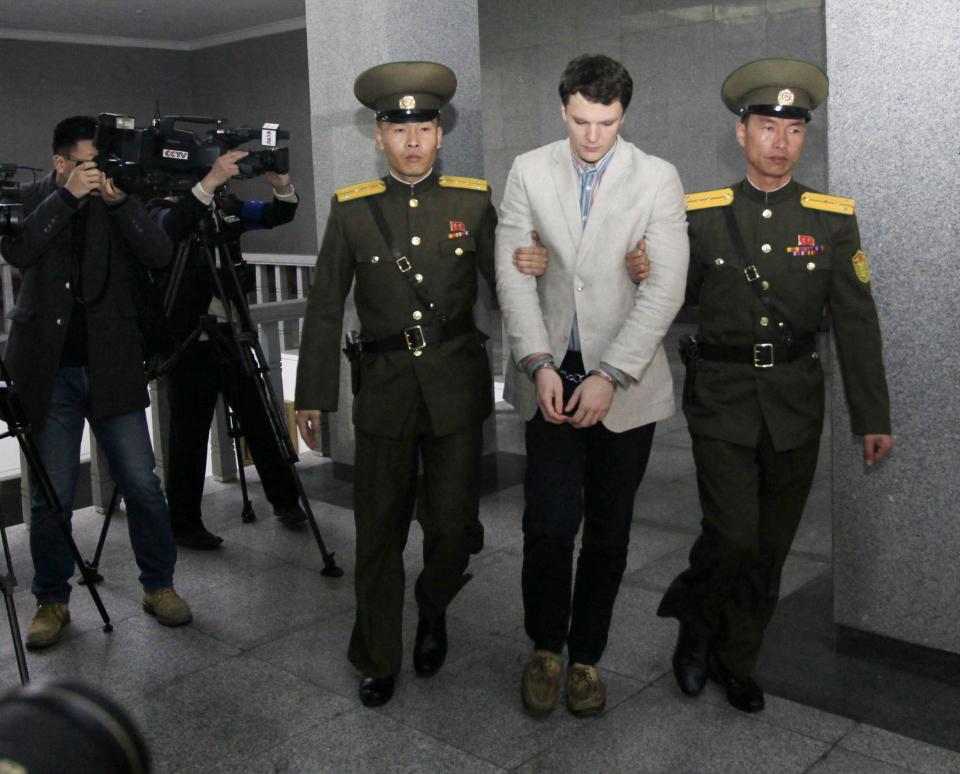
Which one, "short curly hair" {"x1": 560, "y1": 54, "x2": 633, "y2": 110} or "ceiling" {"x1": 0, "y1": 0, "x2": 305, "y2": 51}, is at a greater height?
"ceiling" {"x1": 0, "y1": 0, "x2": 305, "y2": 51}

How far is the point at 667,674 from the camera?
124 inches

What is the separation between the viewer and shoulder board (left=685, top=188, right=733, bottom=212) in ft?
9.32

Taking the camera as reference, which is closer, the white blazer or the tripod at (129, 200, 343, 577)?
the white blazer

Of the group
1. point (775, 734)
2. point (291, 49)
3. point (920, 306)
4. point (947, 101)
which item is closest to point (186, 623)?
point (775, 734)

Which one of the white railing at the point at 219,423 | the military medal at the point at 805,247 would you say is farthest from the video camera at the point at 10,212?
the military medal at the point at 805,247

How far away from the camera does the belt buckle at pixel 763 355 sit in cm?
278

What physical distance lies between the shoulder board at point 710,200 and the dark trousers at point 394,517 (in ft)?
2.56

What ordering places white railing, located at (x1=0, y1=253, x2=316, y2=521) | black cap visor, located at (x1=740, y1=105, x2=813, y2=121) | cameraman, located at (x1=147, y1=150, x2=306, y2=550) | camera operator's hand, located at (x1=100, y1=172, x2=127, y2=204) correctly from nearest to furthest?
black cap visor, located at (x1=740, y1=105, x2=813, y2=121) → camera operator's hand, located at (x1=100, y1=172, x2=127, y2=204) → cameraman, located at (x1=147, y1=150, x2=306, y2=550) → white railing, located at (x1=0, y1=253, x2=316, y2=521)

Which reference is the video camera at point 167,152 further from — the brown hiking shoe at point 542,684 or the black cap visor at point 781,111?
the brown hiking shoe at point 542,684

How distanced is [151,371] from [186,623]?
1006 mm

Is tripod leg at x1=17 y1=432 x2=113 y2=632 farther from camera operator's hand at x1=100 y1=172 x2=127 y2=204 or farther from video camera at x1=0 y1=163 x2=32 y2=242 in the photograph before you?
camera operator's hand at x1=100 y1=172 x2=127 y2=204

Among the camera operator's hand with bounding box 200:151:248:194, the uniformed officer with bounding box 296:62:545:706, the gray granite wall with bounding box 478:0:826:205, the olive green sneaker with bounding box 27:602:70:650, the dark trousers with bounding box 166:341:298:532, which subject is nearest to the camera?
the uniformed officer with bounding box 296:62:545:706

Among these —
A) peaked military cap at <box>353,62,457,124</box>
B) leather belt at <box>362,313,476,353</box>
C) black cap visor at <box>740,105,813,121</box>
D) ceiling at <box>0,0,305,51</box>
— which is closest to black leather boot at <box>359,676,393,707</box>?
leather belt at <box>362,313,476,353</box>

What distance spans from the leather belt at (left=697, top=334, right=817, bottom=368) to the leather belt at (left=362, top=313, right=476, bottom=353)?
0.61 metres
